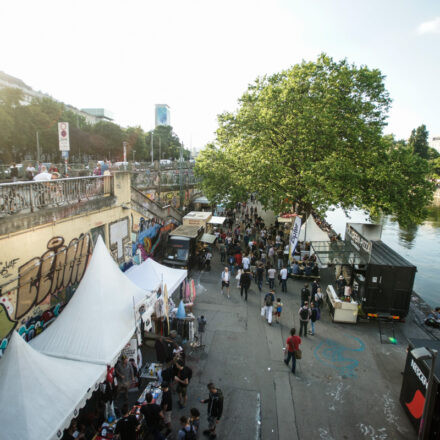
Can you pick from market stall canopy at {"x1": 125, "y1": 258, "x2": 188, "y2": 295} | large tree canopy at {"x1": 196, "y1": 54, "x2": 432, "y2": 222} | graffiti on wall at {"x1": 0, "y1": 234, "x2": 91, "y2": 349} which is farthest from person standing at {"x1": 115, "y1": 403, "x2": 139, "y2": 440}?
large tree canopy at {"x1": 196, "y1": 54, "x2": 432, "y2": 222}

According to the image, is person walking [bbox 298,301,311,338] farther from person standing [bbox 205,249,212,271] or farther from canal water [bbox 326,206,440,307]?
canal water [bbox 326,206,440,307]

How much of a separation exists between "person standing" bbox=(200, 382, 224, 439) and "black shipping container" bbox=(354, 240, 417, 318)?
8402 millimetres

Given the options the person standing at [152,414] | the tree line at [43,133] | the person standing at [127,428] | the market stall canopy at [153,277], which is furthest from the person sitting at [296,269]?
the tree line at [43,133]

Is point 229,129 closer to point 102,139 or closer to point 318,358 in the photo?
point 318,358

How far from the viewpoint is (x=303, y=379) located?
919 cm

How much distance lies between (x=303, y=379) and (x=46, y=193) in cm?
952

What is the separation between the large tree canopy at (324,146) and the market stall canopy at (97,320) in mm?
12596

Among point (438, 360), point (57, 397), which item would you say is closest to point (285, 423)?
point (438, 360)

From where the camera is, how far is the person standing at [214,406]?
6652 mm

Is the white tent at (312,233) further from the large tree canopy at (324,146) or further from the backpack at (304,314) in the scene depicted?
the backpack at (304,314)

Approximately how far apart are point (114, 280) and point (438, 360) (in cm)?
840

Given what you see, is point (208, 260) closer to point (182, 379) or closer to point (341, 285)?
point (341, 285)

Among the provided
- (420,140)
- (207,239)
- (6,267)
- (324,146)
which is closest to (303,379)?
(6,267)

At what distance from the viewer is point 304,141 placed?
1923cm
